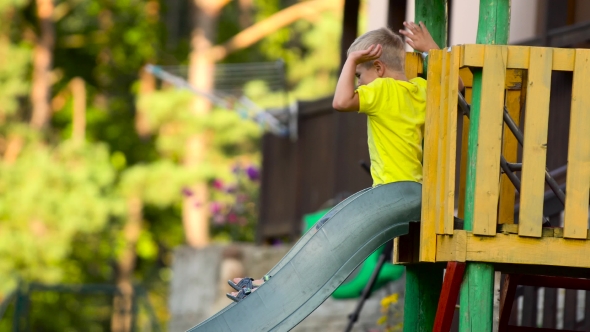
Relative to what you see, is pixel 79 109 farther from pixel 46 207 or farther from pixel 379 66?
pixel 379 66

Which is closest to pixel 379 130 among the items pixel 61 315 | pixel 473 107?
pixel 473 107

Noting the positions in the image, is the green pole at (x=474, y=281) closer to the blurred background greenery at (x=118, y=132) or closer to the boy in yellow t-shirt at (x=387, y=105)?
the boy in yellow t-shirt at (x=387, y=105)

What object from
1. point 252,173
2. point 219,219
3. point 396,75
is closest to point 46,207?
point 219,219

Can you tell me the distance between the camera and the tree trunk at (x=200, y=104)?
2047 centimetres

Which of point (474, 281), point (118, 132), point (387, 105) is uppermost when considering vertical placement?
point (387, 105)

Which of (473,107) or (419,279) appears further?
(419,279)

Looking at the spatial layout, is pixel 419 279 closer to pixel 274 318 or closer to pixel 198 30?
pixel 274 318

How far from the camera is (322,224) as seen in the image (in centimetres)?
425

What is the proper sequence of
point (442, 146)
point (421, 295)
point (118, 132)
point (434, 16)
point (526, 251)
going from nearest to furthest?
1. point (526, 251)
2. point (442, 146)
3. point (421, 295)
4. point (434, 16)
5. point (118, 132)

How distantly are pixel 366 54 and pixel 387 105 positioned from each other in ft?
0.82

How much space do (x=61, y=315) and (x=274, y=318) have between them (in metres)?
18.9

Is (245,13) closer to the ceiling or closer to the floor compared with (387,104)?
closer to the ceiling

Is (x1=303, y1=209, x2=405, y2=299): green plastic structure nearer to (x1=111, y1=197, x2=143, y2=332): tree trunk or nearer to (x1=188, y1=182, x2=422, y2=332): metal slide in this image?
(x1=188, y1=182, x2=422, y2=332): metal slide

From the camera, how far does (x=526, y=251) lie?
13.3ft
